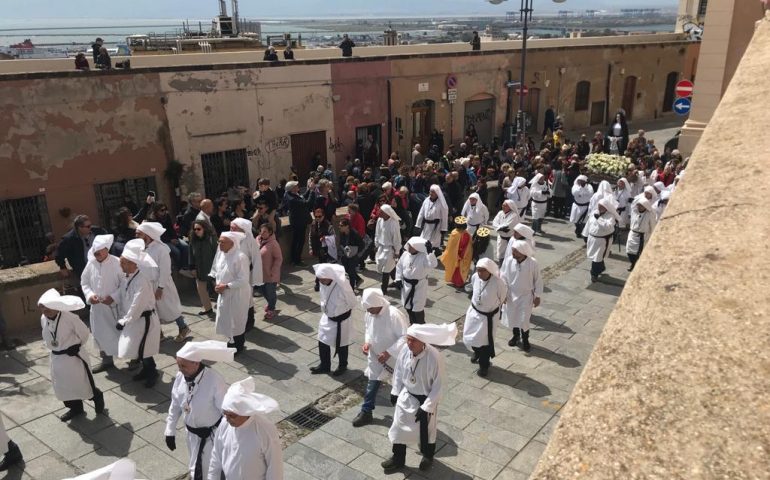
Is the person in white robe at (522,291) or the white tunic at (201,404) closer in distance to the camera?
the white tunic at (201,404)

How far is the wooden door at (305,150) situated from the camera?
18797 mm

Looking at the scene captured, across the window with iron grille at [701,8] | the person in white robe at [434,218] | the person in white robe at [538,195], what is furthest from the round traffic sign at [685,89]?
the window with iron grille at [701,8]

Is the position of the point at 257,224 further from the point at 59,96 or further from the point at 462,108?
the point at 462,108

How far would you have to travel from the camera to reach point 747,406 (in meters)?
1.45

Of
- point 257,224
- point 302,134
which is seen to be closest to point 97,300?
point 257,224

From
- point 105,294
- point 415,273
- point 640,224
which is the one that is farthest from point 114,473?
point 640,224

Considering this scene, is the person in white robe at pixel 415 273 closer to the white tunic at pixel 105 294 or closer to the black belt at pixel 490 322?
the black belt at pixel 490 322

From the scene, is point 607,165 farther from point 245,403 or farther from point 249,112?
point 245,403

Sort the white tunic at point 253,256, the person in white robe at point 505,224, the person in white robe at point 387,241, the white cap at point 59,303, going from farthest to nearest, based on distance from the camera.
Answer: the person in white robe at point 505,224, the person in white robe at point 387,241, the white tunic at point 253,256, the white cap at point 59,303

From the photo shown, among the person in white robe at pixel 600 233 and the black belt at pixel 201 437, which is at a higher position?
the black belt at pixel 201 437

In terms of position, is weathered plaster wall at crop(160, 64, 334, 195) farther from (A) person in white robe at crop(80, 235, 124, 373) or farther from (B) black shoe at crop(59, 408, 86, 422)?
(B) black shoe at crop(59, 408, 86, 422)

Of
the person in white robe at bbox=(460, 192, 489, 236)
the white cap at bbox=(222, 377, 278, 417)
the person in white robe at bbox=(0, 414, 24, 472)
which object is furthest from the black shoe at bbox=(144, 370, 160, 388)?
the person in white robe at bbox=(460, 192, 489, 236)

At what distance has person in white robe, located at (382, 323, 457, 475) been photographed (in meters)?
5.95

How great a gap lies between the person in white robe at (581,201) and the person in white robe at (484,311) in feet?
22.3
